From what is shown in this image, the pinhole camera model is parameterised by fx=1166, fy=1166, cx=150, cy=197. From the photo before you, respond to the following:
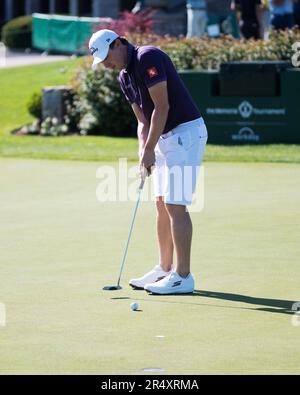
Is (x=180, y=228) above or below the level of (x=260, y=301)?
above

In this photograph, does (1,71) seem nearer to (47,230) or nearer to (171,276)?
(47,230)

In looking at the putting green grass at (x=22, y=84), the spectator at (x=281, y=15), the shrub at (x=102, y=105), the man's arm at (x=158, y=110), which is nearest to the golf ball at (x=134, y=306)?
the man's arm at (x=158, y=110)

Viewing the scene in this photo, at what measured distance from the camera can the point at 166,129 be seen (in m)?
8.40

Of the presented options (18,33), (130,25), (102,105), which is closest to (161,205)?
Result: (102,105)


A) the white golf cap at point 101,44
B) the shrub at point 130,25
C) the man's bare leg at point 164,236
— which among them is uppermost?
the white golf cap at point 101,44

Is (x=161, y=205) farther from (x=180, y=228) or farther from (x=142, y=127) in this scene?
(x=142, y=127)

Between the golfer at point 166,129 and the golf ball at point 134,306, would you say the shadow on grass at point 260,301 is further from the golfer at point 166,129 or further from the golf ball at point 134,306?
the golf ball at point 134,306

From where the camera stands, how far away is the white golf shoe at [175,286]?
8414 mm

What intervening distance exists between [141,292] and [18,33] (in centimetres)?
3093

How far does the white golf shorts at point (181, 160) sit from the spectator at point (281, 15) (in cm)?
1375

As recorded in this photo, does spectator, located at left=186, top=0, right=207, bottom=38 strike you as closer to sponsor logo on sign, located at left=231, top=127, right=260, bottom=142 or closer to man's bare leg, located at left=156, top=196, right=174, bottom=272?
sponsor logo on sign, located at left=231, top=127, right=260, bottom=142

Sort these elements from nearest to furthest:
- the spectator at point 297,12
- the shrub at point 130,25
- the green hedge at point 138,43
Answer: the green hedge at point 138,43, the shrub at point 130,25, the spectator at point 297,12

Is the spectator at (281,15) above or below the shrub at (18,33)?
above

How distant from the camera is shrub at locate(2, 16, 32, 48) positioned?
3856 cm
